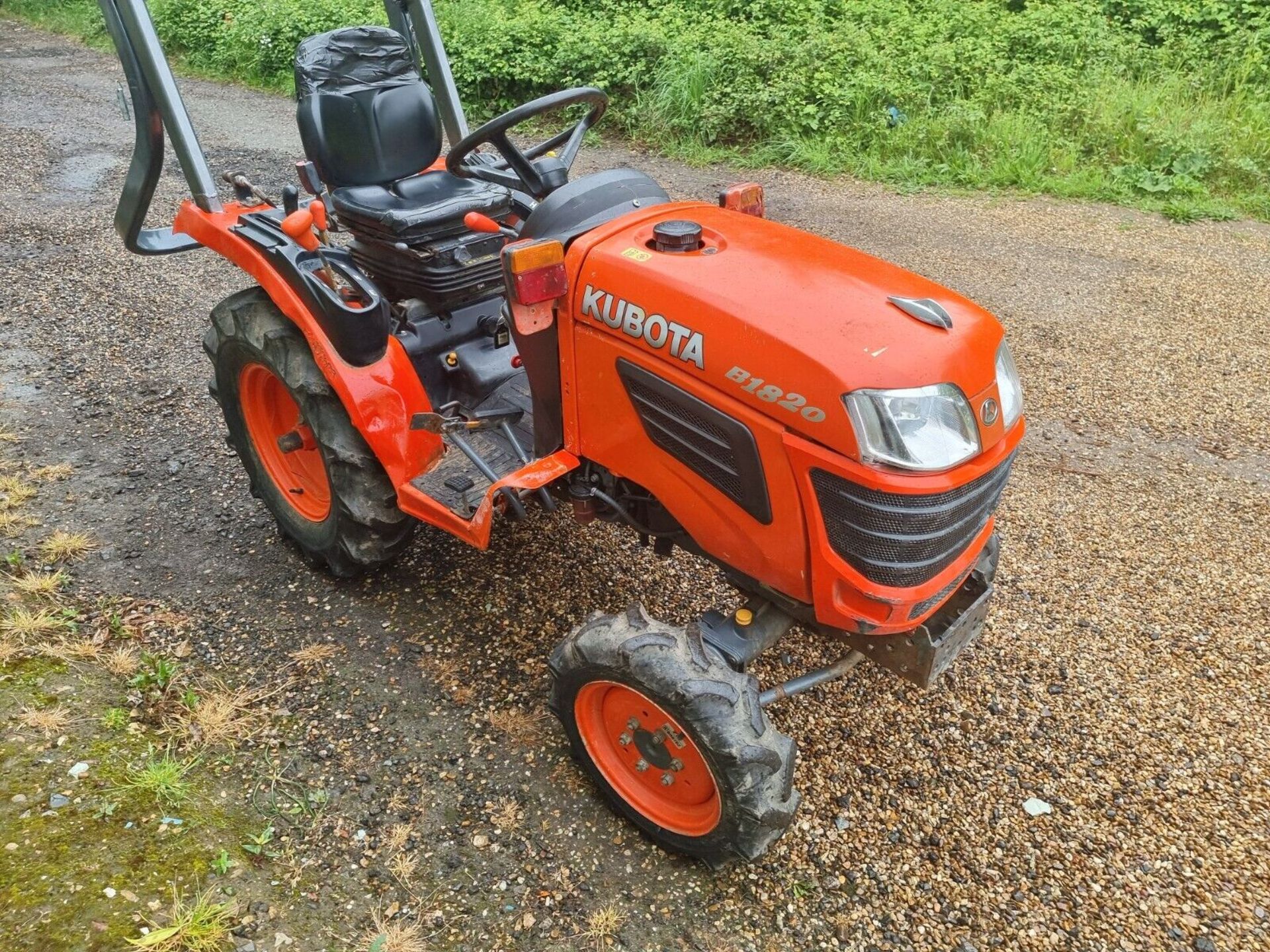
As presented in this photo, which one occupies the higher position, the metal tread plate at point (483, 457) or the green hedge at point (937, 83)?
the metal tread plate at point (483, 457)

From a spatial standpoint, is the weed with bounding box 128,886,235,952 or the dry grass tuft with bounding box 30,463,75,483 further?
the dry grass tuft with bounding box 30,463,75,483

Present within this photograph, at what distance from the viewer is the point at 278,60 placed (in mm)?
10500

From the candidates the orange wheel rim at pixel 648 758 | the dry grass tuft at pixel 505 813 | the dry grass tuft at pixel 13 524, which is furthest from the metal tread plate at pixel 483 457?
the dry grass tuft at pixel 13 524

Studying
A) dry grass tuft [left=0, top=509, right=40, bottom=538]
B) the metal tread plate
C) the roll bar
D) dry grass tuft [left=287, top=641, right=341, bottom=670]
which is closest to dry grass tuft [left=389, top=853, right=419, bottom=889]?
dry grass tuft [left=287, top=641, right=341, bottom=670]

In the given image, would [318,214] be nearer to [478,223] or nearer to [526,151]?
[478,223]

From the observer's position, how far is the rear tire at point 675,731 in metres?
2.11

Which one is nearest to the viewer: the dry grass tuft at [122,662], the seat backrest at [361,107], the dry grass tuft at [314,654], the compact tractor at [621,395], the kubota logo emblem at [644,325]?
the compact tractor at [621,395]

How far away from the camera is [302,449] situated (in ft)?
10.8

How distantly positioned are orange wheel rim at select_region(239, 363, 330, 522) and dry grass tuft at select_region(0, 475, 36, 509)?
0.99 meters

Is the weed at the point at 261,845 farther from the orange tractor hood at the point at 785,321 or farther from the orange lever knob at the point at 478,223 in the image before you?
the orange lever knob at the point at 478,223

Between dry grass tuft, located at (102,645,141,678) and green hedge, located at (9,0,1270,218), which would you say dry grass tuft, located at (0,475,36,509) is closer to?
dry grass tuft, located at (102,645,141,678)

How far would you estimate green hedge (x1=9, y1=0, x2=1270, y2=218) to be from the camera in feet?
22.8

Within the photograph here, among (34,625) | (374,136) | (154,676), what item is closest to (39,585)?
(34,625)

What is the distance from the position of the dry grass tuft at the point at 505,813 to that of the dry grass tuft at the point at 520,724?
206mm
